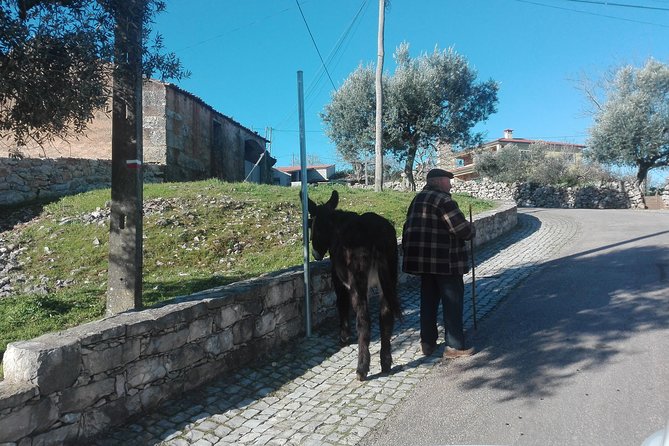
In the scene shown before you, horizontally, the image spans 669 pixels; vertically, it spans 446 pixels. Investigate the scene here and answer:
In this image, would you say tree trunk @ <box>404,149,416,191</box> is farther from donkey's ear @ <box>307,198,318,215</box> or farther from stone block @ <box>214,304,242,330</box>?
stone block @ <box>214,304,242,330</box>

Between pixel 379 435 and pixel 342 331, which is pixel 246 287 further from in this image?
pixel 379 435

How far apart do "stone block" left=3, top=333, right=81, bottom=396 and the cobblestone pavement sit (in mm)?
599

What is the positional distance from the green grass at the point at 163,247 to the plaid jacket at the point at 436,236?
319 cm

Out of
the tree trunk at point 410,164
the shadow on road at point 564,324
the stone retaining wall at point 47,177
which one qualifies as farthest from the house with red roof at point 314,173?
the shadow on road at point 564,324

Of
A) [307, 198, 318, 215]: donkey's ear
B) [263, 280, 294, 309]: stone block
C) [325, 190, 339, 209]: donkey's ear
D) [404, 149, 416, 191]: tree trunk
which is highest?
[404, 149, 416, 191]: tree trunk

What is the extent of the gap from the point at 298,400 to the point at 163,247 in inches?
240

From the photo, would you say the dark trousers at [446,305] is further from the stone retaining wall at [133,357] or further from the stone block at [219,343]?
the stone block at [219,343]

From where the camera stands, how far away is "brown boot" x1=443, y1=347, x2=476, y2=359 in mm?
5191

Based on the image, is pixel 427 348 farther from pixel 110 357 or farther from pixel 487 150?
pixel 487 150

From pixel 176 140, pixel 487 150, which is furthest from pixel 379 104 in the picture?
pixel 487 150

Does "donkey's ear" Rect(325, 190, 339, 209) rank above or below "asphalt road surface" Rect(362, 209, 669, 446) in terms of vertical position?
above

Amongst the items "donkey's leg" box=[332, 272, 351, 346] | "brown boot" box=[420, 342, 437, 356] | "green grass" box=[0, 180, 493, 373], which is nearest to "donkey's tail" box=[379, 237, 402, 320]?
"brown boot" box=[420, 342, 437, 356]

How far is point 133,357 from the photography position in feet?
13.0

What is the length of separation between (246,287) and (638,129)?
29.1 meters
